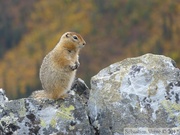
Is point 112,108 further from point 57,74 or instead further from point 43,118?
point 57,74

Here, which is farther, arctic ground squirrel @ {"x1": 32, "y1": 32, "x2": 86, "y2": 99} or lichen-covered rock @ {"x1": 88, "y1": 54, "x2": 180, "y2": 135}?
arctic ground squirrel @ {"x1": 32, "y1": 32, "x2": 86, "y2": 99}

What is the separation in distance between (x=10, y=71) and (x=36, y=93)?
4840 centimetres

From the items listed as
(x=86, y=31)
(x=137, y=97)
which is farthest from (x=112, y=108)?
(x=86, y=31)

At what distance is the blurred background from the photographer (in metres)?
55.8

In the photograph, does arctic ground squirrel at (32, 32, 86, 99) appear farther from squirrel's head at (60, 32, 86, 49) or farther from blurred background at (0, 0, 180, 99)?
blurred background at (0, 0, 180, 99)

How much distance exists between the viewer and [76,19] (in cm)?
6372

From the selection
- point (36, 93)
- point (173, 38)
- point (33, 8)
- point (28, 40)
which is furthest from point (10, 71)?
point (36, 93)

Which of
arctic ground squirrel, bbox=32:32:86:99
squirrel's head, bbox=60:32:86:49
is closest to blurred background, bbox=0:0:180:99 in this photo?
squirrel's head, bbox=60:32:86:49

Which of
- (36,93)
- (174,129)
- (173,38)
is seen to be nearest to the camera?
(174,129)

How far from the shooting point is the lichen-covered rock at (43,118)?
955 centimetres

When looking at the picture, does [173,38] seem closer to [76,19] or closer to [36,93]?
[76,19]

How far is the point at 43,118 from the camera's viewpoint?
9680 millimetres

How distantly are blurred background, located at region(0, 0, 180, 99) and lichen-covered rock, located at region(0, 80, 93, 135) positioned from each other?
40444mm

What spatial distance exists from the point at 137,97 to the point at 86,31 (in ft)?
173
